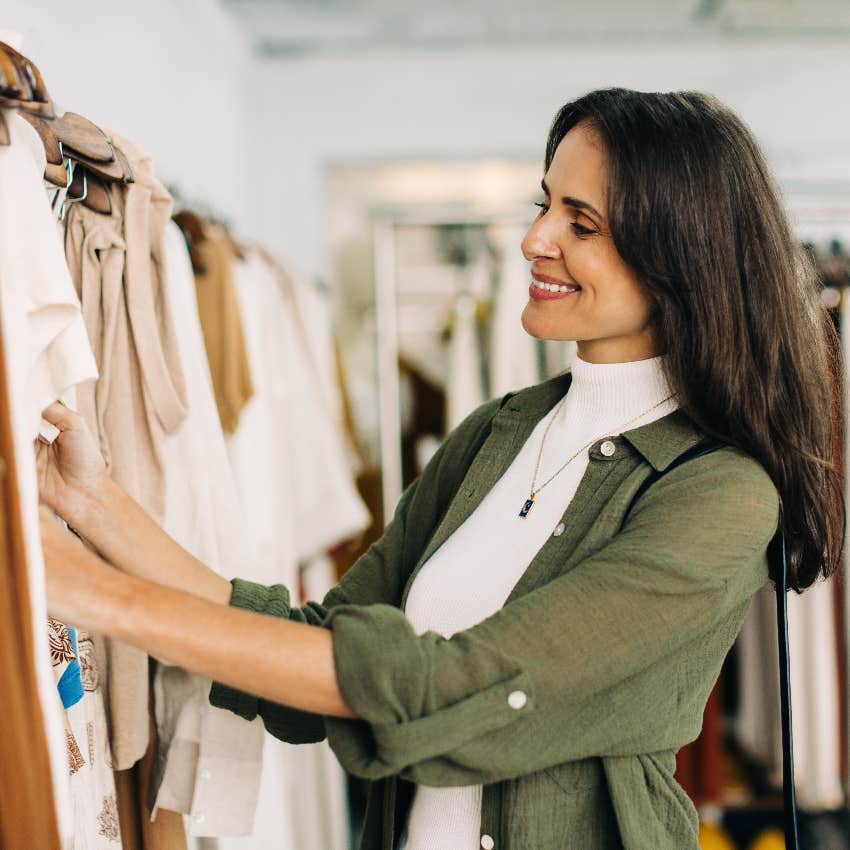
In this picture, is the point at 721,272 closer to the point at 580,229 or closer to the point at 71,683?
the point at 580,229

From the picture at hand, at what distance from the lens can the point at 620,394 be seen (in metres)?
1.16

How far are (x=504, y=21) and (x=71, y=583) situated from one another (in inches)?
120

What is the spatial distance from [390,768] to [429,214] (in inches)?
66.9

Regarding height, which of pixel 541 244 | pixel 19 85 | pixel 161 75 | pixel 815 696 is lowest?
pixel 815 696

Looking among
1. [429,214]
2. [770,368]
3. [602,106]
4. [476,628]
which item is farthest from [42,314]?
[429,214]

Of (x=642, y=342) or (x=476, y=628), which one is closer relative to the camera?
(x=476, y=628)

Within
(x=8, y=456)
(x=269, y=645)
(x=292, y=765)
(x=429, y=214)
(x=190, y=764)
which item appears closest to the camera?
(x=8, y=456)

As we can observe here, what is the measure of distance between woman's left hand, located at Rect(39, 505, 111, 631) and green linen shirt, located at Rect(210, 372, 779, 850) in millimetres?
205

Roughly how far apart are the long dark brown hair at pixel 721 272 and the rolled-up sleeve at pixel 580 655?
63 millimetres

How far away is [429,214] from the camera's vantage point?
2.35m

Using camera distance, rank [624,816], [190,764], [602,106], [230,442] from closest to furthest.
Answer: [624,816]
[602,106]
[190,764]
[230,442]

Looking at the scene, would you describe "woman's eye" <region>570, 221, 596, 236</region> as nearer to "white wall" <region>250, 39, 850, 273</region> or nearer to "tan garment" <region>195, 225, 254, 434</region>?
"tan garment" <region>195, 225, 254, 434</region>

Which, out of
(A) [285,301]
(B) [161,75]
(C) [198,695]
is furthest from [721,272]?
(B) [161,75]

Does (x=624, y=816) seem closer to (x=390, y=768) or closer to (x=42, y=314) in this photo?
(x=390, y=768)
